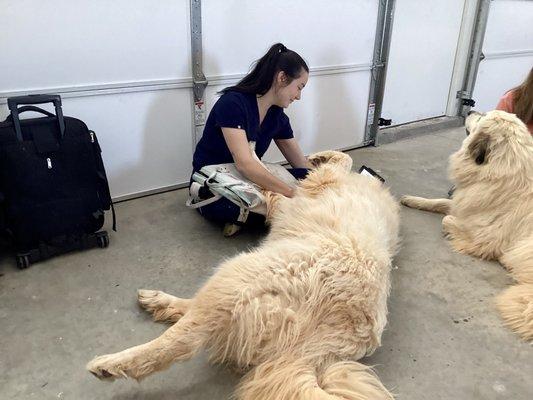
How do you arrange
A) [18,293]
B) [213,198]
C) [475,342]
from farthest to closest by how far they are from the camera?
[213,198] → [18,293] → [475,342]

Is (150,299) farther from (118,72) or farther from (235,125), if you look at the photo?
(118,72)

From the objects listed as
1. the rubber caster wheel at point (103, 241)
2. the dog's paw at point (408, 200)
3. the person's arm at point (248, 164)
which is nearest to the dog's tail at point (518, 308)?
the dog's paw at point (408, 200)

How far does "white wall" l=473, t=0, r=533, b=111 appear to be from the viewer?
192 inches

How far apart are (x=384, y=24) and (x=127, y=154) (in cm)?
247

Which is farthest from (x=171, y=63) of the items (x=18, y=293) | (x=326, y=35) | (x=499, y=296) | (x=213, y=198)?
(x=499, y=296)

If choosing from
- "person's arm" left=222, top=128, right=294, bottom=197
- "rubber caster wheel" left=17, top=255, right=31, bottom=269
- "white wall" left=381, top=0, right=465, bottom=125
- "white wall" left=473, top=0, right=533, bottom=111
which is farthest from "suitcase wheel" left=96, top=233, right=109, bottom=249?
"white wall" left=473, top=0, right=533, bottom=111

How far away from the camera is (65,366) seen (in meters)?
1.58

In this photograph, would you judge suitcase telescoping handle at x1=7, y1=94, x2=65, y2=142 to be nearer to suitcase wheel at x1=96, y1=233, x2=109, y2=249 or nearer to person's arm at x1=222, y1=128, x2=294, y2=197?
suitcase wheel at x1=96, y1=233, x2=109, y2=249

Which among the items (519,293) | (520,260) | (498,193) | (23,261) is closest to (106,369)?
(23,261)

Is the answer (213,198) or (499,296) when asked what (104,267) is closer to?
(213,198)

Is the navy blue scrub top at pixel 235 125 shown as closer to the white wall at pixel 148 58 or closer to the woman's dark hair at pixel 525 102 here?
the white wall at pixel 148 58

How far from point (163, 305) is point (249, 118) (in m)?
1.09

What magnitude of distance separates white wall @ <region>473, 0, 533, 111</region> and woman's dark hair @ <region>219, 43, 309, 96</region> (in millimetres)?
3502

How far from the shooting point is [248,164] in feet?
7.69
